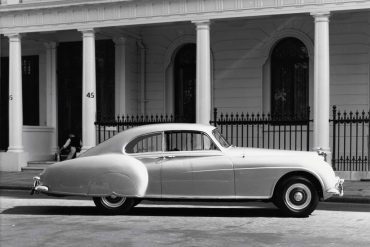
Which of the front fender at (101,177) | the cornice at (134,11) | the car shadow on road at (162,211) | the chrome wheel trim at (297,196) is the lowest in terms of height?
the car shadow on road at (162,211)

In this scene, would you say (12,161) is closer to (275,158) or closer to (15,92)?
(15,92)

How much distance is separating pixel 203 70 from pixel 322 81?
3.39 metres

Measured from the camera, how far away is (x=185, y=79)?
22.7m

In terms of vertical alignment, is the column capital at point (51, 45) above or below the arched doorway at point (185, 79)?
above

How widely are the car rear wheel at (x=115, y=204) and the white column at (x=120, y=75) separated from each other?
1155cm

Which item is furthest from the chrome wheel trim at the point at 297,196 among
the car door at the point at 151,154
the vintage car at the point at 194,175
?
the car door at the point at 151,154

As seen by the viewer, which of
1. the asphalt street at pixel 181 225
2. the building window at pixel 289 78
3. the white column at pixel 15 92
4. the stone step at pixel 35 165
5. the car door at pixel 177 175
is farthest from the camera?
the stone step at pixel 35 165

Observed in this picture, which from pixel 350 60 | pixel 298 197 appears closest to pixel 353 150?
pixel 350 60

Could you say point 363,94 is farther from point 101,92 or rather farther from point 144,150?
point 144,150

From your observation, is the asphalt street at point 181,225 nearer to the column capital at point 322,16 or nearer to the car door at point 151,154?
the car door at point 151,154

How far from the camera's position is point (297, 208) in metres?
10.6

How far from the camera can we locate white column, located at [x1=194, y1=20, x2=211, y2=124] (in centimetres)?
1869

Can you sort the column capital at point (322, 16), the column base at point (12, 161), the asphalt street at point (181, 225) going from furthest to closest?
the column base at point (12, 161) < the column capital at point (322, 16) < the asphalt street at point (181, 225)

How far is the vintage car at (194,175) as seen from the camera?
1066 cm
